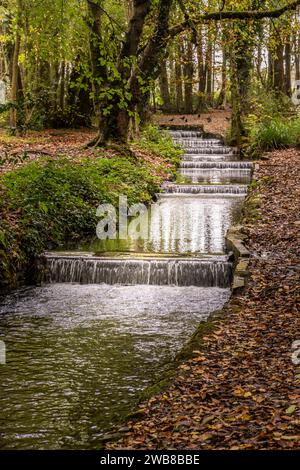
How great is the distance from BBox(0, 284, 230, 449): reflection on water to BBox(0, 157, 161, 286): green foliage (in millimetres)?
865

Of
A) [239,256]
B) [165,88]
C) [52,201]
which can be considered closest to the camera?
[239,256]

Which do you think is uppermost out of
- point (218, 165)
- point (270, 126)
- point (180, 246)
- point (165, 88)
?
point (165, 88)

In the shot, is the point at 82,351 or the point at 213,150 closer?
the point at 82,351

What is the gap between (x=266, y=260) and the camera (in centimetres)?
1001

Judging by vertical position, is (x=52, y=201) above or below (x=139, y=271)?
above

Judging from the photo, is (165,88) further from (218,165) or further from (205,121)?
(218,165)

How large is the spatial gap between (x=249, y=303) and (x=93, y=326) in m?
2.18

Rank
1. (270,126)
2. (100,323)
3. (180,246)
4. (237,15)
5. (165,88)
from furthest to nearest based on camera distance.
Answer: (165,88), (270,126), (237,15), (180,246), (100,323)

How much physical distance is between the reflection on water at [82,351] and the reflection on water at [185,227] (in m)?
1.74

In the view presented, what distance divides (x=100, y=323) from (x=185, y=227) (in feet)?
18.9

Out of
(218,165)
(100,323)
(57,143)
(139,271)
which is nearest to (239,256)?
(139,271)

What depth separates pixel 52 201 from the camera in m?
13.1

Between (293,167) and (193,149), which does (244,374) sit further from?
(193,149)

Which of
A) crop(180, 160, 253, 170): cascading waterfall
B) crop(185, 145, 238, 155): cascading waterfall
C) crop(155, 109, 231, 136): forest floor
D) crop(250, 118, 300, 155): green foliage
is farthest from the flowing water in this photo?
crop(155, 109, 231, 136): forest floor
